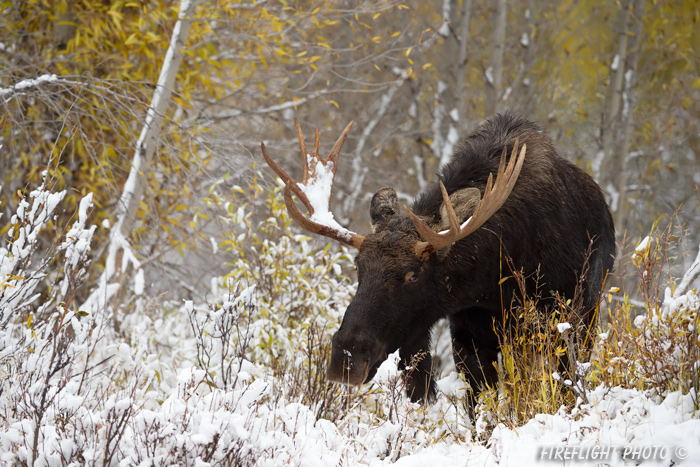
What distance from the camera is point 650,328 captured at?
11.7 feet

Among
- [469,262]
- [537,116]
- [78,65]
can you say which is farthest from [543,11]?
[469,262]

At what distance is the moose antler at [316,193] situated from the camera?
4.52m

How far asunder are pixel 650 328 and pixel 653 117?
12577 millimetres

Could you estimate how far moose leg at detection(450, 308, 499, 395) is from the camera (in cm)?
475

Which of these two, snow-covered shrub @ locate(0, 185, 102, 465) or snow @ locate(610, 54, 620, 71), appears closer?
snow-covered shrub @ locate(0, 185, 102, 465)

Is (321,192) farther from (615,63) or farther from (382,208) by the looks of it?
(615,63)

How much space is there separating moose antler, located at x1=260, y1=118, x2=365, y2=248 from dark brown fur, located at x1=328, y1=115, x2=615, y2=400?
9.9 inches

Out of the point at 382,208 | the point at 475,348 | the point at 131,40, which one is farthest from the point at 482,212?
the point at 131,40

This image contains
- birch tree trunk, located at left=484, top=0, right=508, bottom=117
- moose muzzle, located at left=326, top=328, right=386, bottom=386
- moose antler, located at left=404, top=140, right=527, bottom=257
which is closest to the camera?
moose muzzle, located at left=326, top=328, right=386, bottom=386

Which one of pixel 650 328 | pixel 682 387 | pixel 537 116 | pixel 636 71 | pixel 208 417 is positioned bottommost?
pixel 208 417

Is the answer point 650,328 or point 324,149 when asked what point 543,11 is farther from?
point 650,328

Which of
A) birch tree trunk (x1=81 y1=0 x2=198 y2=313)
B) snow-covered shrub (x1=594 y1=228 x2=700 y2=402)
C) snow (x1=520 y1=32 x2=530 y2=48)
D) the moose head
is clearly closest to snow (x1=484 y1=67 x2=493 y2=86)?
snow (x1=520 y1=32 x2=530 y2=48)

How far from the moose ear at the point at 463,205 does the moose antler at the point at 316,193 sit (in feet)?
1.75

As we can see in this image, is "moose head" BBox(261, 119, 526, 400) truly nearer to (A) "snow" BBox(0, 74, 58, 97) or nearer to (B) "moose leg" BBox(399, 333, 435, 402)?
(B) "moose leg" BBox(399, 333, 435, 402)
